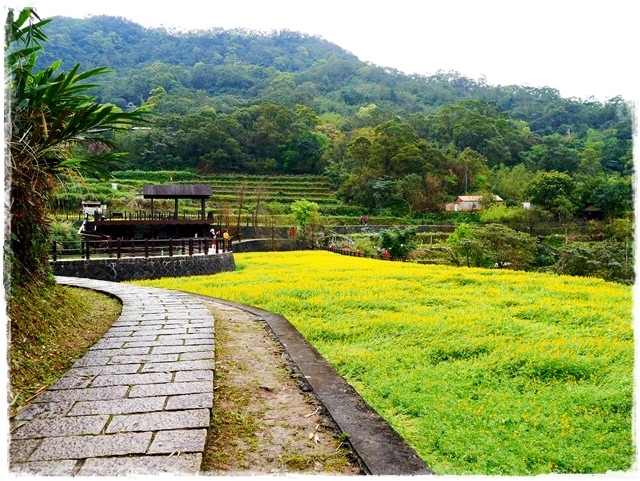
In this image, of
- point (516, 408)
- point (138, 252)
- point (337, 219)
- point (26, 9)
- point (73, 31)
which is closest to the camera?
point (26, 9)

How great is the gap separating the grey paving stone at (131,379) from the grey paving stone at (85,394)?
3.8 inches

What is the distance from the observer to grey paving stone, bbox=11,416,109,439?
2312 mm

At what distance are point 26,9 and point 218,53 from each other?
146531 mm

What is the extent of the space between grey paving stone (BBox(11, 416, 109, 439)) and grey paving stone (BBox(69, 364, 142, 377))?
809 mm

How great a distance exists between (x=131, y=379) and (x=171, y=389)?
38 centimetres

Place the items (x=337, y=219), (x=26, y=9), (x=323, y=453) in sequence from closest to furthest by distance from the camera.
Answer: (x=323, y=453), (x=26, y=9), (x=337, y=219)

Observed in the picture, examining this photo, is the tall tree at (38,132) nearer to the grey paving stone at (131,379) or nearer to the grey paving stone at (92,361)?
the grey paving stone at (92,361)

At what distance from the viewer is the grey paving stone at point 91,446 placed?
2093 mm

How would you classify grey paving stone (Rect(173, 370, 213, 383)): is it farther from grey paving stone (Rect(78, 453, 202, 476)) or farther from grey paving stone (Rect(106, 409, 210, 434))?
grey paving stone (Rect(78, 453, 202, 476))

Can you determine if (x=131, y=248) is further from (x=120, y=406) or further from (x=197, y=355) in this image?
(x=120, y=406)

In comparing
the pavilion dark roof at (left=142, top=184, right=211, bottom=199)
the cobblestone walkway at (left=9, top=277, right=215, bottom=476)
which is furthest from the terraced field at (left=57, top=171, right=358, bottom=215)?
the cobblestone walkway at (left=9, top=277, right=215, bottom=476)

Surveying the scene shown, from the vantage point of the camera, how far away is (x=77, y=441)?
7.29 ft

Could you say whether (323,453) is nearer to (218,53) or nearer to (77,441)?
(77,441)

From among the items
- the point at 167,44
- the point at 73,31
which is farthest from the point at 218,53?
the point at 73,31
